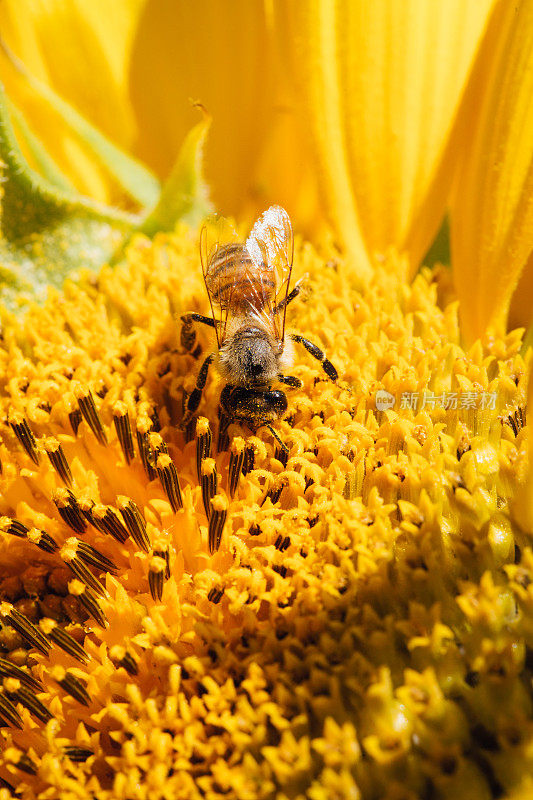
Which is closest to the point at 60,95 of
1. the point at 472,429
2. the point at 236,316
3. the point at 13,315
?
the point at 13,315

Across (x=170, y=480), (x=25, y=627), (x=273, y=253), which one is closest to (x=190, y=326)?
(x=273, y=253)

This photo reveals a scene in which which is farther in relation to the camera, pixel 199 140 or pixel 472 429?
pixel 199 140

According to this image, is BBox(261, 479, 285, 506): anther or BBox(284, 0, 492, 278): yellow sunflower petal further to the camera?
BBox(284, 0, 492, 278): yellow sunflower petal

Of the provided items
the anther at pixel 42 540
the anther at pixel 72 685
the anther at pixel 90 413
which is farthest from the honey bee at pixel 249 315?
the anther at pixel 72 685

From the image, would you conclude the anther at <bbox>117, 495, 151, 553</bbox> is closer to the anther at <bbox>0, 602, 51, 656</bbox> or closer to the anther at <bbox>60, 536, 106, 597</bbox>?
the anther at <bbox>60, 536, 106, 597</bbox>

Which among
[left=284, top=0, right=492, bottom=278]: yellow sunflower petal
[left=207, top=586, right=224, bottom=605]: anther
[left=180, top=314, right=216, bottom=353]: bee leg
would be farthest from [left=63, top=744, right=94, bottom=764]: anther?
[left=284, top=0, right=492, bottom=278]: yellow sunflower petal

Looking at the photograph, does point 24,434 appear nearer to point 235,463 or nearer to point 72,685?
point 235,463

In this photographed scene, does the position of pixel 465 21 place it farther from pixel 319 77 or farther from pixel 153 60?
pixel 153 60
